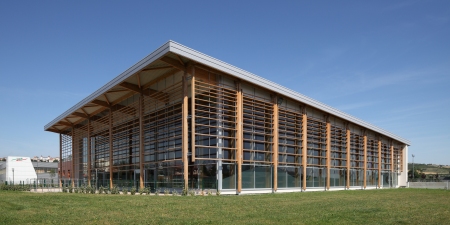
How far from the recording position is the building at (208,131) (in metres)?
30.4

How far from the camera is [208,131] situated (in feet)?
102

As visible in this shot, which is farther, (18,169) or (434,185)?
(18,169)

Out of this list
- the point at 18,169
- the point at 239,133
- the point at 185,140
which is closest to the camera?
the point at 185,140

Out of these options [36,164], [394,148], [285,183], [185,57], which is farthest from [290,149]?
[36,164]

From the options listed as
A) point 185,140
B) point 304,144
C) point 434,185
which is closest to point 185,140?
point 185,140

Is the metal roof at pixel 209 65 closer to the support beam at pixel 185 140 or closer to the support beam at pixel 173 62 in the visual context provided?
the support beam at pixel 173 62

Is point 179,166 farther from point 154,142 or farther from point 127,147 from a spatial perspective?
point 127,147

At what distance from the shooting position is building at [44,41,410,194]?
30.4 metres

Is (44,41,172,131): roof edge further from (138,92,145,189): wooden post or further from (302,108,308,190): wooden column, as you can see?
(302,108,308,190): wooden column


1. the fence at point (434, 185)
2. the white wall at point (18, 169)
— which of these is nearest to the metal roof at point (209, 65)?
the fence at point (434, 185)

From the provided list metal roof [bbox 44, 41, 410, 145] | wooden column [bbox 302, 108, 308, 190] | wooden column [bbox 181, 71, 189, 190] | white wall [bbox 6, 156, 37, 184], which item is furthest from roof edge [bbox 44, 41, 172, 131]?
white wall [bbox 6, 156, 37, 184]

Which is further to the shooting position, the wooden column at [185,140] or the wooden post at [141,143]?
the wooden post at [141,143]

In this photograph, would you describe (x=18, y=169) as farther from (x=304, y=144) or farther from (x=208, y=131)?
(x=304, y=144)

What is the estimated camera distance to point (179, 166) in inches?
1292
